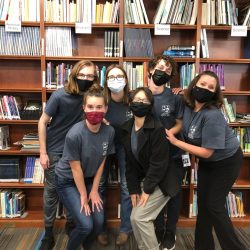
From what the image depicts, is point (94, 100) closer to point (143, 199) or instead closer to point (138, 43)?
point (143, 199)

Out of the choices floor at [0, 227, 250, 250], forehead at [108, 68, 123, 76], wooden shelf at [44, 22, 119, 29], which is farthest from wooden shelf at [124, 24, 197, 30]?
floor at [0, 227, 250, 250]

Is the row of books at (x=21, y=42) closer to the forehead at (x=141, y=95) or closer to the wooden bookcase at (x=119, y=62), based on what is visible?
the wooden bookcase at (x=119, y=62)

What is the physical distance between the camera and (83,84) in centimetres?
222

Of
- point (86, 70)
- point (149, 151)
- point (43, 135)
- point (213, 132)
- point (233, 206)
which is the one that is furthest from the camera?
point (233, 206)

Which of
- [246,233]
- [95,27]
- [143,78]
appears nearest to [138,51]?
[143,78]

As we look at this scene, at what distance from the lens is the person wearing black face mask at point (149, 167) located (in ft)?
6.33

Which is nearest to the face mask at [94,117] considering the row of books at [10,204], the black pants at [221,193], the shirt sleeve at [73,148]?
the shirt sleeve at [73,148]

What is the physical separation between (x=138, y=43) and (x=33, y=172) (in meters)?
1.76

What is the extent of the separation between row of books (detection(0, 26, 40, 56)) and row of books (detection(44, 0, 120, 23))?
0.21 meters

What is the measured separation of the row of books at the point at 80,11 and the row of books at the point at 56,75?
47cm

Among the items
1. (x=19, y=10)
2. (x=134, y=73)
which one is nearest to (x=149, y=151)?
(x=134, y=73)

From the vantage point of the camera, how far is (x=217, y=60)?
2.83 m

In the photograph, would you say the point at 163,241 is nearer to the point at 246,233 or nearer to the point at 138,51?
the point at 246,233

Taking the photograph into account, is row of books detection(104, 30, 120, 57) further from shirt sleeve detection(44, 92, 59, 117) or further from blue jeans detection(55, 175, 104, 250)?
blue jeans detection(55, 175, 104, 250)
